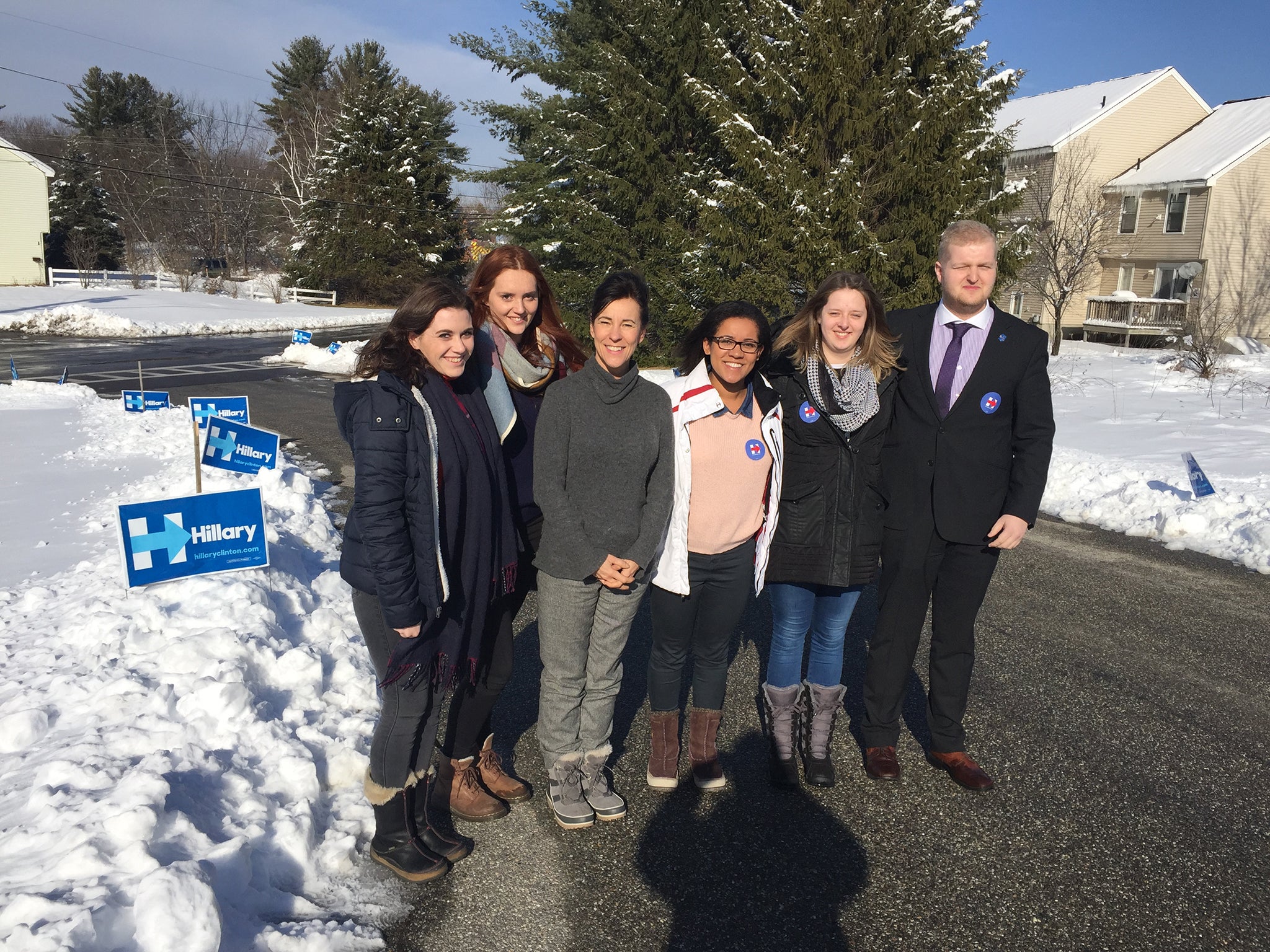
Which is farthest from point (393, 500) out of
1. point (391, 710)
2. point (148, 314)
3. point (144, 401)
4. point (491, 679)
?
point (148, 314)

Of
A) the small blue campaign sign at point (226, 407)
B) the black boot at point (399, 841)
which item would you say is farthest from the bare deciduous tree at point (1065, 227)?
the black boot at point (399, 841)

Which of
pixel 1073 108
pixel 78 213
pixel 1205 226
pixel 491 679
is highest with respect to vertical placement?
pixel 1073 108

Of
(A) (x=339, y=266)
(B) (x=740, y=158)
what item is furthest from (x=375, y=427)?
(A) (x=339, y=266)

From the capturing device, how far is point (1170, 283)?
3158cm

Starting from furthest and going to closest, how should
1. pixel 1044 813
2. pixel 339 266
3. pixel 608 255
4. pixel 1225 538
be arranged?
1. pixel 339 266
2. pixel 608 255
3. pixel 1225 538
4. pixel 1044 813

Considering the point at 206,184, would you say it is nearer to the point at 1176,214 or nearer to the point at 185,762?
the point at 1176,214

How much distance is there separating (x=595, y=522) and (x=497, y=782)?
1265 millimetres

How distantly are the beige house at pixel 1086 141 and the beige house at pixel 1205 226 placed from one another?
1051 mm

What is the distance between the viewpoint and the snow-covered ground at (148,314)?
3059 cm

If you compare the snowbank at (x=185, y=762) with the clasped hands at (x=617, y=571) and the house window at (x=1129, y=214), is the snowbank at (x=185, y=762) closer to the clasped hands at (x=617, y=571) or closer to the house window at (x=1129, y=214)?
the clasped hands at (x=617, y=571)

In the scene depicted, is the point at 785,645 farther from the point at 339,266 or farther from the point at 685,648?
the point at 339,266

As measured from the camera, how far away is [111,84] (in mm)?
60781

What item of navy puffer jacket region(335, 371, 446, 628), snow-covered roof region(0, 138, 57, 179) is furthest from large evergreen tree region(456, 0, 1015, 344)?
snow-covered roof region(0, 138, 57, 179)

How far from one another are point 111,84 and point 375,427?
73856 mm
